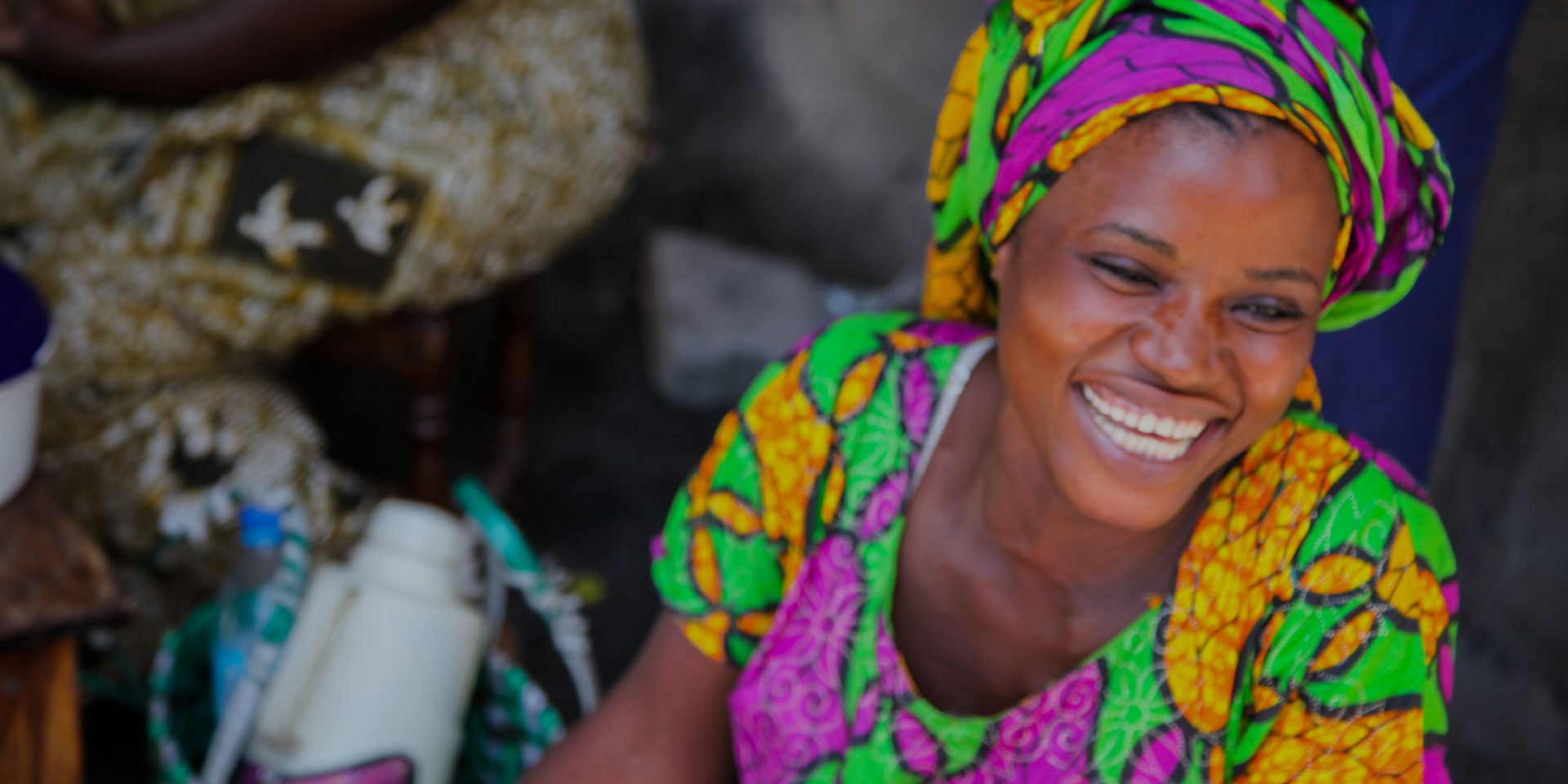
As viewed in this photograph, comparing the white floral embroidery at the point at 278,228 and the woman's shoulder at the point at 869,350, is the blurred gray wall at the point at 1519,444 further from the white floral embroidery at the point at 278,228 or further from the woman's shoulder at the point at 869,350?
the white floral embroidery at the point at 278,228

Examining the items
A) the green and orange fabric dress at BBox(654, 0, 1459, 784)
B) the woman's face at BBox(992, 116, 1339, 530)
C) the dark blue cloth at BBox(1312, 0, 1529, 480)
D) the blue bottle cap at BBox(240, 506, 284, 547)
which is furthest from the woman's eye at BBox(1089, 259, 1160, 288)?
the blue bottle cap at BBox(240, 506, 284, 547)

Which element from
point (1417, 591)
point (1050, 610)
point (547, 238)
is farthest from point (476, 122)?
point (1417, 591)

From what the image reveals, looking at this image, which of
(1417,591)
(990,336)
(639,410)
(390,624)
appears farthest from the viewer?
(639,410)

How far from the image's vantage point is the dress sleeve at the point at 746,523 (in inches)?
62.5

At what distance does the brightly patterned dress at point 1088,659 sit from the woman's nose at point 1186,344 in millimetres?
181

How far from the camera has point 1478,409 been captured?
99.2 inches

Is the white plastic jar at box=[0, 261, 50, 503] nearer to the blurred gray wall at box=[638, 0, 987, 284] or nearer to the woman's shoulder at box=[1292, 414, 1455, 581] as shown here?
the woman's shoulder at box=[1292, 414, 1455, 581]

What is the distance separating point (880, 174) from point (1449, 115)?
2018 millimetres

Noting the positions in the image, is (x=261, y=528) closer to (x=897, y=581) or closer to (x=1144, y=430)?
(x=897, y=581)

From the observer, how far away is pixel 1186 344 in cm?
133

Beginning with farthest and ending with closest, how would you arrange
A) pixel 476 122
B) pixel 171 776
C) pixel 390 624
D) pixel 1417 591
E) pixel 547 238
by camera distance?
1. pixel 547 238
2. pixel 476 122
3. pixel 390 624
4. pixel 171 776
5. pixel 1417 591

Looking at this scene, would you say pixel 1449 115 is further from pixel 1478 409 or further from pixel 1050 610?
pixel 1050 610

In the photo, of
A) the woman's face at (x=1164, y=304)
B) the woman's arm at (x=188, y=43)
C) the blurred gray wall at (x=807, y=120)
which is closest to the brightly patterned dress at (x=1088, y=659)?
the woman's face at (x=1164, y=304)

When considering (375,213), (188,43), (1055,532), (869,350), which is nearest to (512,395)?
(375,213)
